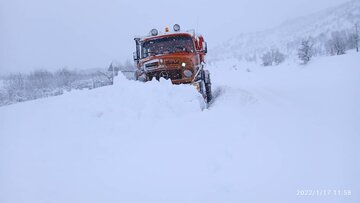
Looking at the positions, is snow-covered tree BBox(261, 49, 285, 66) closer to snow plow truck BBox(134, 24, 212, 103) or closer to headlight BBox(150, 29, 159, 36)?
snow plow truck BBox(134, 24, 212, 103)

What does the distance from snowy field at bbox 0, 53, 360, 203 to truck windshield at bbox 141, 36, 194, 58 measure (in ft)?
7.45

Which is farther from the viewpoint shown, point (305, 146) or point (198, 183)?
point (305, 146)

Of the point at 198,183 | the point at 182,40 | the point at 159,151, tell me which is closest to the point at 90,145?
the point at 159,151

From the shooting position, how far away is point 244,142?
240 inches

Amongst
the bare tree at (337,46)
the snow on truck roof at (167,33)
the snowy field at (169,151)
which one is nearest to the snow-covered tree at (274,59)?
the bare tree at (337,46)

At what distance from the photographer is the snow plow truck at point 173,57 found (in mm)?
9984

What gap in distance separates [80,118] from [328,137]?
5.20 metres

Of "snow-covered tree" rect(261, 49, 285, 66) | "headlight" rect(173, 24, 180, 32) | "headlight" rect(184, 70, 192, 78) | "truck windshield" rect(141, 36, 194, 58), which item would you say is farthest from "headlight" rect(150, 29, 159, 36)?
"snow-covered tree" rect(261, 49, 285, 66)

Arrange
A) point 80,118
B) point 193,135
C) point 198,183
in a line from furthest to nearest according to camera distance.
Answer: point 80,118, point 193,135, point 198,183

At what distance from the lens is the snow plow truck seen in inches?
393

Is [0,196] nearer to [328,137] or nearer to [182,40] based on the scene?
[328,137]

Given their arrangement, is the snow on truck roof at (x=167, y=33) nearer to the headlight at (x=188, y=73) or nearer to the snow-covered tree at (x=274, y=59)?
the headlight at (x=188, y=73)

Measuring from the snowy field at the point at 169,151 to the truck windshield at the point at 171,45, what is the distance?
7.45 ft

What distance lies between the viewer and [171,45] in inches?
426
